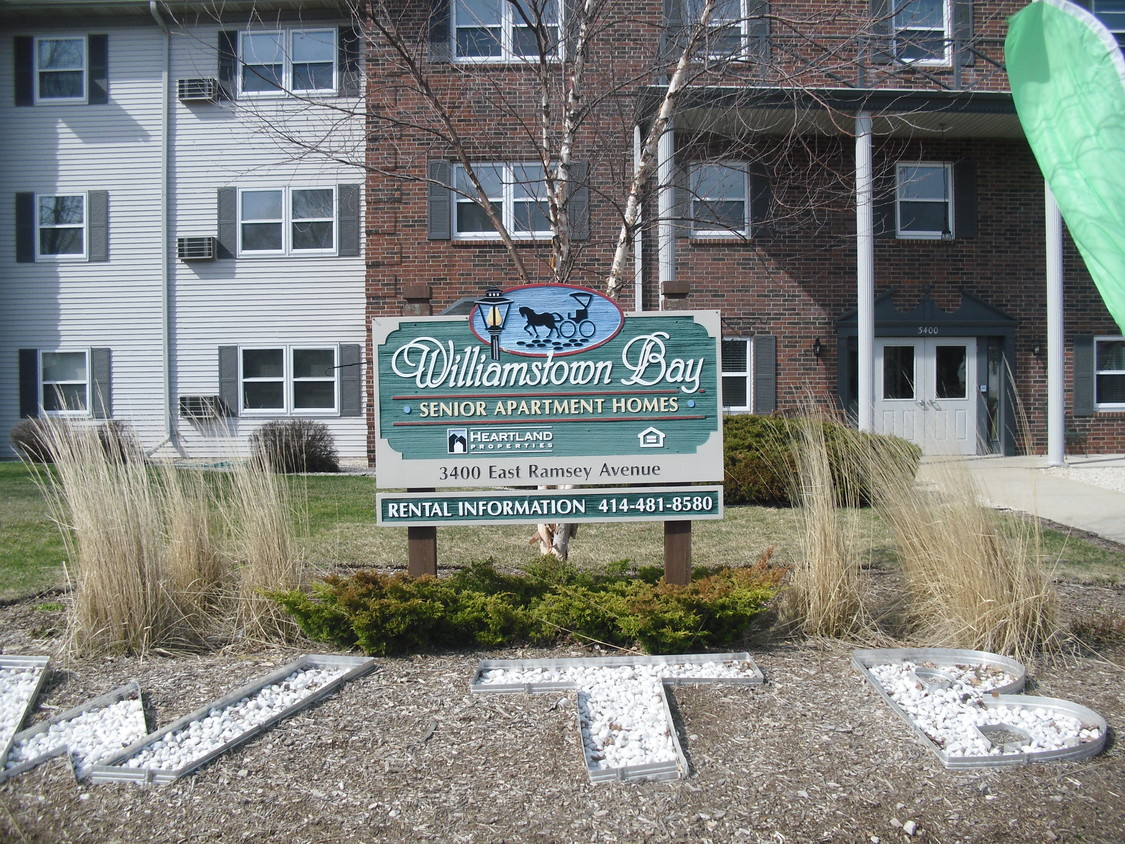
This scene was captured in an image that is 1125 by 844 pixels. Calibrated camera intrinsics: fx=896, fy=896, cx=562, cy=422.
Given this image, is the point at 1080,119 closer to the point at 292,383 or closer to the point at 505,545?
the point at 505,545

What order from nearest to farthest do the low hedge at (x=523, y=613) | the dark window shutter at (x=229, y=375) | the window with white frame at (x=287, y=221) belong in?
the low hedge at (x=523, y=613), the window with white frame at (x=287, y=221), the dark window shutter at (x=229, y=375)

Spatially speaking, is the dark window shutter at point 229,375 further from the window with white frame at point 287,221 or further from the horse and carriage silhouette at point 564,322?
the horse and carriage silhouette at point 564,322

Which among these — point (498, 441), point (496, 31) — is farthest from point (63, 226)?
point (498, 441)

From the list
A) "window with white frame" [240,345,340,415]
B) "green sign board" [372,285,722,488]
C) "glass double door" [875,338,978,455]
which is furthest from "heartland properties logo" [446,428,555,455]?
"window with white frame" [240,345,340,415]

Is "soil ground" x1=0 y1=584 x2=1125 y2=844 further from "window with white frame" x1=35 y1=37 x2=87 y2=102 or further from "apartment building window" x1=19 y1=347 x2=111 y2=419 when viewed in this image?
"window with white frame" x1=35 y1=37 x2=87 y2=102

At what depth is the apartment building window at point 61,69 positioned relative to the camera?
16.6m

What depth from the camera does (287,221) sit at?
1631cm

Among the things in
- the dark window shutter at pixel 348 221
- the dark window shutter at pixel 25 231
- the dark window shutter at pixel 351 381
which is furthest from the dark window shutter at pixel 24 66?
the dark window shutter at pixel 351 381

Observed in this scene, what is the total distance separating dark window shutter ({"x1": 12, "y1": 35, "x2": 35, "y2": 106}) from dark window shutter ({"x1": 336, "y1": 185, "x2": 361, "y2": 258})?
20.6ft

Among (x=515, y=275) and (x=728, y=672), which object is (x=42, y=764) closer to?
(x=728, y=672)

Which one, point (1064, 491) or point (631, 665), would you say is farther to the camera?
point (1064, 491)

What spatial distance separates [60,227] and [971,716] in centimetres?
1783

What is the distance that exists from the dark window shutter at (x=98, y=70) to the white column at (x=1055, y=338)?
16.4 m

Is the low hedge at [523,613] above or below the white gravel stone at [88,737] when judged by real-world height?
above
